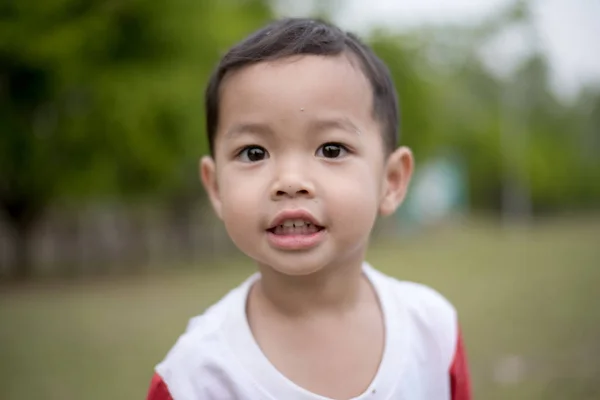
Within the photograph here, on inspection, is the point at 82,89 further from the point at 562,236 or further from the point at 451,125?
the point at 451,125

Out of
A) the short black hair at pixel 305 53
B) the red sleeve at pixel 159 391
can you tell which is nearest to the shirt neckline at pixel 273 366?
the red sleeve at pixel 159 391

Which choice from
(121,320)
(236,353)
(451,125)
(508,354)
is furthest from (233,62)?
(451,125)

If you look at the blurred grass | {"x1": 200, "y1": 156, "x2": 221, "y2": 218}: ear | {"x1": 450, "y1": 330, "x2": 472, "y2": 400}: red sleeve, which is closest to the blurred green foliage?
the blurred grass

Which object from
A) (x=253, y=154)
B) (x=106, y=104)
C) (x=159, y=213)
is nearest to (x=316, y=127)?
(x=253, y=154)

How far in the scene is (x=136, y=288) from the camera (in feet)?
21.8

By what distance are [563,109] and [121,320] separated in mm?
11166

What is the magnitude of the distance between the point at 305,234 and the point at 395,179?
1.21 feet

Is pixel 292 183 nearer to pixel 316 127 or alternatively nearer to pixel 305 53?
pixel 316 127

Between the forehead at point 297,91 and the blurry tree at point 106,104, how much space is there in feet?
17.2

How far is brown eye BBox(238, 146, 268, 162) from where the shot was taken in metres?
1.33

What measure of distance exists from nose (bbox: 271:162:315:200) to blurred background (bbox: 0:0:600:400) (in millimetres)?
1732

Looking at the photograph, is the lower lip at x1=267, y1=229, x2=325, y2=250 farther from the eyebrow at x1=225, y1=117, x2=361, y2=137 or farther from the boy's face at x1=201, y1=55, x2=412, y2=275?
the eyebrow at x1=225, y1=117, x2=361, y2=137

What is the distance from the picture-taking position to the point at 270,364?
1335 millimetres

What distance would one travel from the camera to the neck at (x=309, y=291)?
55.9 inches
